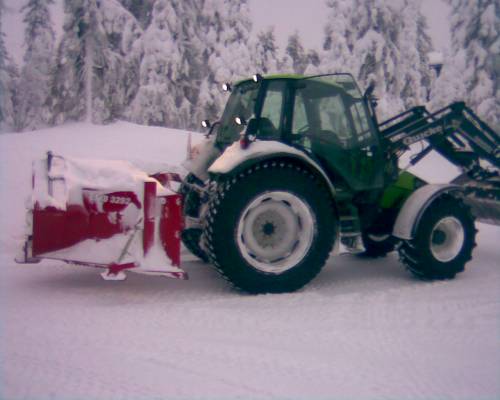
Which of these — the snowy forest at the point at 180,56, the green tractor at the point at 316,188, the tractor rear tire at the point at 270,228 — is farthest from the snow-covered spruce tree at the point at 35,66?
the tractor rear tire at the point at 270,228

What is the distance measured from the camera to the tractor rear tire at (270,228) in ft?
16.3

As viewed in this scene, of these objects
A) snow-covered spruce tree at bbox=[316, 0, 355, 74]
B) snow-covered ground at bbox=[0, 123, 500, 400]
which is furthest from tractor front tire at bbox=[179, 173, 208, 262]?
snow-covered spruce tree at bbox=[316, 0, 355, 74]

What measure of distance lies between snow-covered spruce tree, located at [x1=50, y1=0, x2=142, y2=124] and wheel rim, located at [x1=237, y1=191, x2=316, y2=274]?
51.3 feet

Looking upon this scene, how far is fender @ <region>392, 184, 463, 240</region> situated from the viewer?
573 centimetres

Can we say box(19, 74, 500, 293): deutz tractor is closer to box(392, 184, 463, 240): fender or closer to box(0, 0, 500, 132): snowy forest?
box(392, 184, 463, 240): fender

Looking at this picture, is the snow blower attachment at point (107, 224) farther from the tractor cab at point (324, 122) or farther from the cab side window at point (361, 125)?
the cab side window at point (361, 125)

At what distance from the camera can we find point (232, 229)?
16.3ft

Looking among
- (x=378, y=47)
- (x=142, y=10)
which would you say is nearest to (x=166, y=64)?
(x=142, y=10)

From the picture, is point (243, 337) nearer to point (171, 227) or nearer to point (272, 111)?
point (171, 227)

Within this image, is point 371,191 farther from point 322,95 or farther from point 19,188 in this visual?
point 19,188

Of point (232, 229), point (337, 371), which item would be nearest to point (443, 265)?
point (232, 229)

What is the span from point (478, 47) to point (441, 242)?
5.08 meters

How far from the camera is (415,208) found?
580 centimetres

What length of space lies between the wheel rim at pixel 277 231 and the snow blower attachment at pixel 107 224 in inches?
31.4
